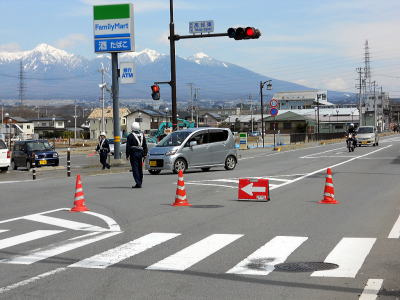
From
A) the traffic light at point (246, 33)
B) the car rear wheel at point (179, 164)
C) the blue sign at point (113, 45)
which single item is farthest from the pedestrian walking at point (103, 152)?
the traffic light at point (246, 33)

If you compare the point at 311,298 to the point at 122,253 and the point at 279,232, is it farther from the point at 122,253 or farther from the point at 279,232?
the point at 279,232

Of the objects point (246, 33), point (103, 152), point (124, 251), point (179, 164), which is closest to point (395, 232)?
point (124, 251)

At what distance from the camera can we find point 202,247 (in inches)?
347

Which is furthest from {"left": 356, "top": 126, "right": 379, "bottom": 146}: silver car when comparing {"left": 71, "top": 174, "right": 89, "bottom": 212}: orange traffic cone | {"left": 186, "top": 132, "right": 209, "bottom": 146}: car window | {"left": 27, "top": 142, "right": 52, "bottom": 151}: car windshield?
{"left": 71, "top": 174, "right": 89, "bottom": 212}: orange traffic cone

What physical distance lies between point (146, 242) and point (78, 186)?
164 inches

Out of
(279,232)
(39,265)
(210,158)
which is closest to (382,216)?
(279,232)

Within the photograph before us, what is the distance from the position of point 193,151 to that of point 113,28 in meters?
10.4

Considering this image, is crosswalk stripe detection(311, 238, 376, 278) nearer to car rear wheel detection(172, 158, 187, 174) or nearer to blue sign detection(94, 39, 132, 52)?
car rear wheel detection(172, 158, 187, 174)

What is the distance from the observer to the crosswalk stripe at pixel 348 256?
280 inches

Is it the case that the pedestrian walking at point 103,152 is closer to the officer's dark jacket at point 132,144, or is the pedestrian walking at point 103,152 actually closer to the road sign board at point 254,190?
the officer's dark jacket at point 132,144

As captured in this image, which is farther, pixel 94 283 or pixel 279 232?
pixel 279 232

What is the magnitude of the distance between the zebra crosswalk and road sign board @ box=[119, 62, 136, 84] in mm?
22475

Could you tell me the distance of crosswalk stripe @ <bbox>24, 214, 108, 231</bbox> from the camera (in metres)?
10.9

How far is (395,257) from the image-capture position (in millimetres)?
8047
